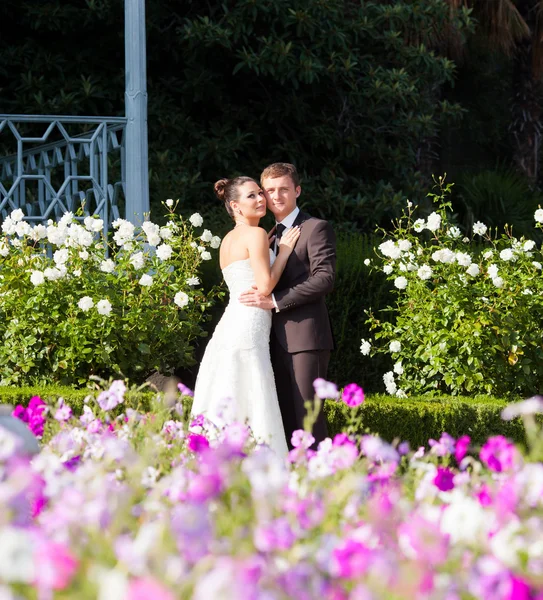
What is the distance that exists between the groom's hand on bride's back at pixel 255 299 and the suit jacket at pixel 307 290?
41mm

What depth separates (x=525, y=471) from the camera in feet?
6.07

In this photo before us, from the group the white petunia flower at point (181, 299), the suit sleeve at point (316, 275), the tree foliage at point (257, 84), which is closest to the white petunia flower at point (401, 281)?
the white petunia flower at point (181, 299)

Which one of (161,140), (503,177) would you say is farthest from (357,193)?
(503,177)

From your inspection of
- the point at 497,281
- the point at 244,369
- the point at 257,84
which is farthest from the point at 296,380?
the point at 257,84

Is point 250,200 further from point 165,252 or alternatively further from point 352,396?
point 165,252

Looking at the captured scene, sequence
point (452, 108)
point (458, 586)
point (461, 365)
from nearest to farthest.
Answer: point (458, 586) → point (461, 365) → point (452, 108)

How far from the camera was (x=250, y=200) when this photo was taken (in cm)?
432

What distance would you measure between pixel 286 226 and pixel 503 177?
979 centimetres

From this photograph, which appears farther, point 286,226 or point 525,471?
point 286,226

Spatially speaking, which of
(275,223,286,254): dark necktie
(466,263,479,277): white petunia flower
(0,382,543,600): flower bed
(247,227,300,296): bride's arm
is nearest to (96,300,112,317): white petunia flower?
(275,223,286,254): dark necktie

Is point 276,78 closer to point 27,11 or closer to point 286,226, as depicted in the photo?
point 27,11

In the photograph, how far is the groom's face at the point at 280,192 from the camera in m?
4.31

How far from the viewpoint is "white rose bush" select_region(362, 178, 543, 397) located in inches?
242

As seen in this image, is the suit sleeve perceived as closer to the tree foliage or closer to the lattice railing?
the lattice railing
